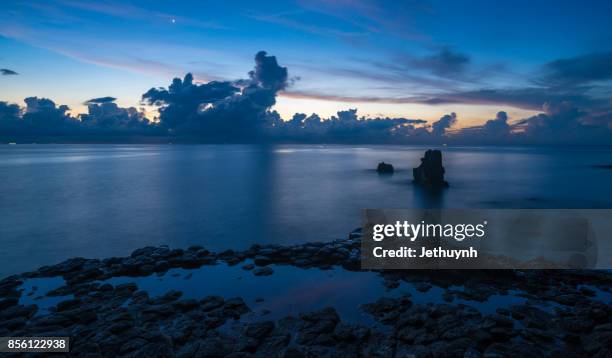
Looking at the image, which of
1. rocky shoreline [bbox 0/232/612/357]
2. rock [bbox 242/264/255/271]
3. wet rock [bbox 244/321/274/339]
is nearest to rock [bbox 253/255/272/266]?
rock [bbox 242/264/255/271]

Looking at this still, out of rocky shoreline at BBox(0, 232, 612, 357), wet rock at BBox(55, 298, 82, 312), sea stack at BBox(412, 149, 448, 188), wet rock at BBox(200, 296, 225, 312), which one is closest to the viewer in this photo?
rocky shoreline at BBox(0, 232, 612, 357)

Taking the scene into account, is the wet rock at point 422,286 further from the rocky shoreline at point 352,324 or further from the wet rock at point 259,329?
the wet rock at point 259,329

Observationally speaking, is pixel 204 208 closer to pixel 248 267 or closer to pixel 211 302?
pixel 248 267

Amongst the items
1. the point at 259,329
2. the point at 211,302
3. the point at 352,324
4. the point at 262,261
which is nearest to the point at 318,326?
the point at 352,324

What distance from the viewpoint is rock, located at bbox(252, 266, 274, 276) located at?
70.5 feet

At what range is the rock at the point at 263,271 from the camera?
2149 cm

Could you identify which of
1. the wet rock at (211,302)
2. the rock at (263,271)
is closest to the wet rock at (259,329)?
the wet rock at (211,302)

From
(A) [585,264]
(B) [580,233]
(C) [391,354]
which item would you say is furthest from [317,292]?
(B) [580,233]

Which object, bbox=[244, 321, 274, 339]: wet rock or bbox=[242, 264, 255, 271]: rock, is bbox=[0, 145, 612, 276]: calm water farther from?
bbox=[244, 321, 274, 339]: wet rock

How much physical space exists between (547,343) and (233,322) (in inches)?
522

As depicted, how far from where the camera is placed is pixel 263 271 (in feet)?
71.3

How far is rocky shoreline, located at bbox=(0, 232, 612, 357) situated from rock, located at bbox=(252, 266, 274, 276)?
3.60 metres

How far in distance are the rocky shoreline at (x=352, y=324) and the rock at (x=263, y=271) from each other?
360 centimetres

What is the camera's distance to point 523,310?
1588cm
